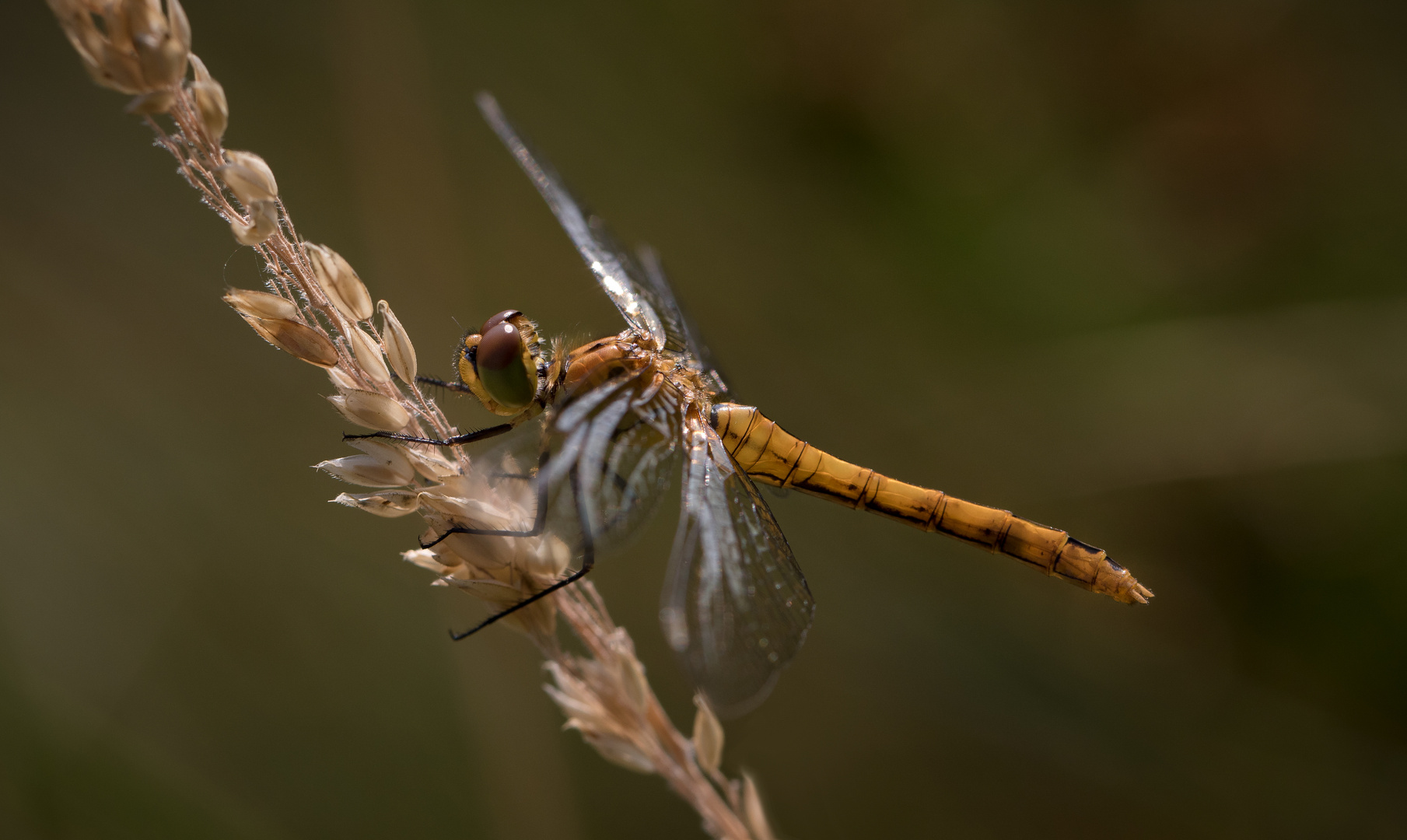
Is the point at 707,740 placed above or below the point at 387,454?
below

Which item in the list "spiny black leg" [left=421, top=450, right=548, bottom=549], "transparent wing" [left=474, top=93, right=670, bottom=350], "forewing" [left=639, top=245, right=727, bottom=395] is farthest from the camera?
"forewing" [left=639, top=245, right=727, bottom=395]

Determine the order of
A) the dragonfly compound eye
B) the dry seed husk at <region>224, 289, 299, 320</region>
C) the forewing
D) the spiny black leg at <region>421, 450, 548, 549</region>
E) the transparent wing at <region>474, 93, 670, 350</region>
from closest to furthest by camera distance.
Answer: the dry seed husk at <region>224, 289, 299, 320</region> < the spiny black leg at <region>421, 450, 548, 549</region> < the dragonfly compound eye < the transparent wing at <region>474, 93, 670, 350</region> < the forewing

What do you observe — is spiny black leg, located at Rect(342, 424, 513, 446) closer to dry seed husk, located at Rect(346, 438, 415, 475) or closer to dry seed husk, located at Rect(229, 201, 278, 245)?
dry seed husk, located at Rect(346, 438, 415, 475)

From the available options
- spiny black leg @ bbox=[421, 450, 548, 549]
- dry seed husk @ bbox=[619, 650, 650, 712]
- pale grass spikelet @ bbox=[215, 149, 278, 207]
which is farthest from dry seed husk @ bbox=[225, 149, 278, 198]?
dry seed husk @ bbox=[619, 650, 650, 712]

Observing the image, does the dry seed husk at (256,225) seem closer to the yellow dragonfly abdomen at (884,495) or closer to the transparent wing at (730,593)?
the transparent wing at (730,593)

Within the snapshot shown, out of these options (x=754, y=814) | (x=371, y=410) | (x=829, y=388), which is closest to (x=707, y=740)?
(x=754, y=814)

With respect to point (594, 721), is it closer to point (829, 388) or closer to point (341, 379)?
point (341, 379)

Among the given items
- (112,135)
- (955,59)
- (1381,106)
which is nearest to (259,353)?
(112,135)

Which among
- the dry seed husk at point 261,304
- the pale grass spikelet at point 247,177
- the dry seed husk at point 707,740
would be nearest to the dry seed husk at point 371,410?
the dry seed husk at point 261,304
